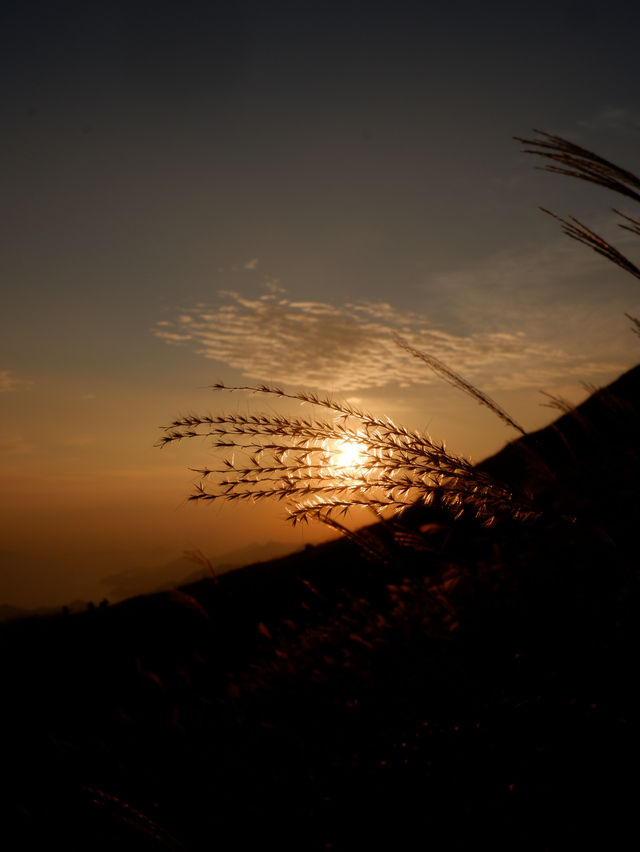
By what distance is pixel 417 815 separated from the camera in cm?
227

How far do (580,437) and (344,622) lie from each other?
6.03 meters

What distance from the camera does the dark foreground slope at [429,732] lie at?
2.07 meters

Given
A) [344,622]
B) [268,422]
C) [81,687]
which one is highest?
[268,422]

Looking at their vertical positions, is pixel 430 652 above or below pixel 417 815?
above

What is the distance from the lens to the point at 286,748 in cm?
312

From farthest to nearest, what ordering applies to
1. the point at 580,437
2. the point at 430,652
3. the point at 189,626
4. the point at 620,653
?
1. the point at 580,437
2. the point at 189,626
3. the point at 430,652
4. the point at 620,653

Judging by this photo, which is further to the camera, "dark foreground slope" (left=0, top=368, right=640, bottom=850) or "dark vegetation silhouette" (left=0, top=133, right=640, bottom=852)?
"dark foreground slope" (left=0, top=368, right=640, bottom=850)

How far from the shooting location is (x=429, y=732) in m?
2.61

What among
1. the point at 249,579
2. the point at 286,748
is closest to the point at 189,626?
the point at 249,579

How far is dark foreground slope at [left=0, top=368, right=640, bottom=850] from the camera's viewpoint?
6.81 ft

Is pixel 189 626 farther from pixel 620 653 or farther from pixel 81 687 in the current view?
pixel 620 653

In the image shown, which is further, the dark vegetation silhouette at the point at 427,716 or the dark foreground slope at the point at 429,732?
the dark foreground slope at the point at 429,732

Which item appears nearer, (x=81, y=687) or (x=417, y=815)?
(x=417, y=815)

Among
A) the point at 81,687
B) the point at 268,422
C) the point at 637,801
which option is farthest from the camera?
the point at 81,687
